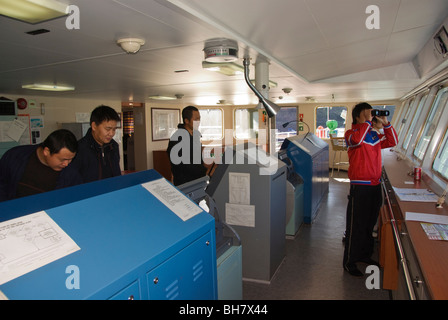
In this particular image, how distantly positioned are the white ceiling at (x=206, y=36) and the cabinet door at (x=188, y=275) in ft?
4.12

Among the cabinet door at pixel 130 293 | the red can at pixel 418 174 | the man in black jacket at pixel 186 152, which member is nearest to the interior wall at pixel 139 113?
the man in black jacket at pixel 186 152

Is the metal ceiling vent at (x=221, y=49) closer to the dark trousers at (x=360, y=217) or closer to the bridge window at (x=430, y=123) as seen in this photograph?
the dark trousers at (x=360, y=217)

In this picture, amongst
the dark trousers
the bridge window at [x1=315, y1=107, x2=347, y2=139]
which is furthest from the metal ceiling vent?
the bridge window at [x1=315, y1=107, x2=347, y2=139]

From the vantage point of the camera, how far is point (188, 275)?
4.98ft

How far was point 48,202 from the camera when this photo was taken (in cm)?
125

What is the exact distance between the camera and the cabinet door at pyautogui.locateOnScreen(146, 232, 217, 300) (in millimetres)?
1320

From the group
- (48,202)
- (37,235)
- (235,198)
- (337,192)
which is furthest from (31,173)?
(337,192)

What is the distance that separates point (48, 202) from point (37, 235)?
0.18m

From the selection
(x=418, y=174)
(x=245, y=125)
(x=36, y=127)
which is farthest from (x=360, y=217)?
(x=245, y=125)

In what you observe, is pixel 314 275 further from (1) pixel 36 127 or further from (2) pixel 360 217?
(1) pixel 36 127

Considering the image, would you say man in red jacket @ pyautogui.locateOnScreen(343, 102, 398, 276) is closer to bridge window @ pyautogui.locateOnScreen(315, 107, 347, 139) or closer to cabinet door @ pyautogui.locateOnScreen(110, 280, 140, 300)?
cabinet door @ pyautogui.locateOnScreen(110, 280, 140, 300)

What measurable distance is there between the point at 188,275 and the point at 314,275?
88.2 inches

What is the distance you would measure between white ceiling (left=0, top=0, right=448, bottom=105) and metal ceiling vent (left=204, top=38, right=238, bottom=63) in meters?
0.06
